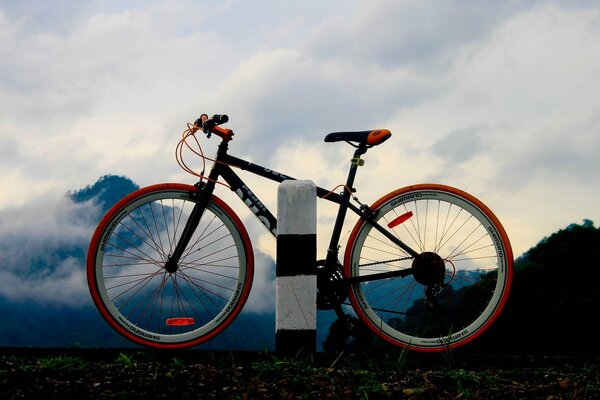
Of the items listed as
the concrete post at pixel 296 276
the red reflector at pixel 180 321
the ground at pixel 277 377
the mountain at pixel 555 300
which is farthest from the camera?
the mountain at pixel 555 300

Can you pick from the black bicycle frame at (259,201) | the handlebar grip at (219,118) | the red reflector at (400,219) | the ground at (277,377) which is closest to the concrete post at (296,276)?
the ground at (277,377)

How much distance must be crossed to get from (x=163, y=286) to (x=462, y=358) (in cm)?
247

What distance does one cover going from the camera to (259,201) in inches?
224

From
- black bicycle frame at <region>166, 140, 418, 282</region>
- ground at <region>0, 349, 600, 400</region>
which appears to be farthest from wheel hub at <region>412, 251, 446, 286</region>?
ground at <region>0, 349, 600, 400</region>

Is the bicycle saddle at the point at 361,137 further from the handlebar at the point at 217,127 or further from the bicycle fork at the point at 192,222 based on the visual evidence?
the bicycle fork at the point at 192,222

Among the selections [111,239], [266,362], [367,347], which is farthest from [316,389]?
[111,239]

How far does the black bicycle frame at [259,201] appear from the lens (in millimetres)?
5586

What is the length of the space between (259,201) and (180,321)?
3.87 feet

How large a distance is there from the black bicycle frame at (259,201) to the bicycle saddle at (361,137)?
0.22 ft

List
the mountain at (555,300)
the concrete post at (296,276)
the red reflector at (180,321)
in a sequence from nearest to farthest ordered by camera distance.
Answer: the concrete post at (296,276) < the red reflector at (180,321) < the mountain at (555,300)

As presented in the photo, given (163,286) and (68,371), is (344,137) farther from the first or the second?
(68,371)

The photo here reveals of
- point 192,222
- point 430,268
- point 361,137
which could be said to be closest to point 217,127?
point 192,222

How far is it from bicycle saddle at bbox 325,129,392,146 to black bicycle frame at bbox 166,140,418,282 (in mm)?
67

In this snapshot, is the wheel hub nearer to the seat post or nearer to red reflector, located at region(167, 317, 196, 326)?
the seat post
